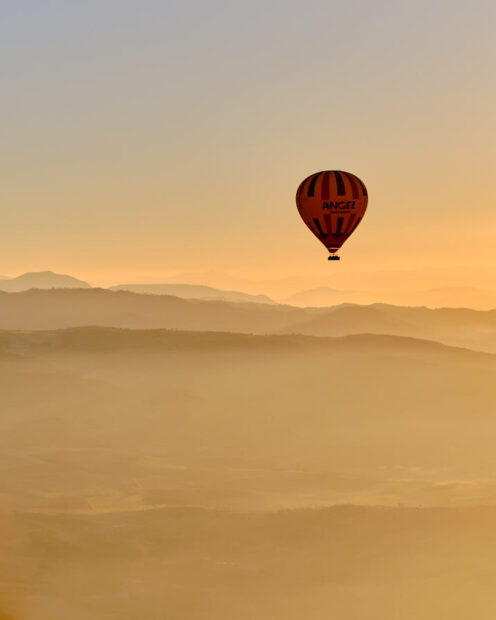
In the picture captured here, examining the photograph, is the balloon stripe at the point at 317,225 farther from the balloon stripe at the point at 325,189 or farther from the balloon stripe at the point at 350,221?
the balloon stripe at the point at 350,221

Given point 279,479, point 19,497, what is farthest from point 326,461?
point 19,497

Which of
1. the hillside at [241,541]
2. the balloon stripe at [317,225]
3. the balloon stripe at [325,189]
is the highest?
the balloon stripe at [325,189]

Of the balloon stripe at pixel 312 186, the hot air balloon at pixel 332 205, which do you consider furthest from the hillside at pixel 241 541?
the balloon stripe at pixel 312 186

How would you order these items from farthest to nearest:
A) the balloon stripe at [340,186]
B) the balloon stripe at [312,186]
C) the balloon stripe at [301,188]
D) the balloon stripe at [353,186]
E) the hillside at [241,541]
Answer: the hillside at [241,541] < the balloon stripe at [301,188] < the balloon stripe at [353,186] < the balloon stripe at [312,186] < the balloon stripe at [340,186]

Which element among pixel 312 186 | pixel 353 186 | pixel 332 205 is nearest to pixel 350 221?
pixel 332 205

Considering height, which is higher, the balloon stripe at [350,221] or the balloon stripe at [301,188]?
the balloon stripe at [301,188]

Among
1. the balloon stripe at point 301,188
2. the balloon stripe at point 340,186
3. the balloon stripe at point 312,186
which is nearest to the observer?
the balloon stripe at point 340,186

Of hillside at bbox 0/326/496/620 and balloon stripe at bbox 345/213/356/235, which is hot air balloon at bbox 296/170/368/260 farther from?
hillside at bbox 0/326/496/620

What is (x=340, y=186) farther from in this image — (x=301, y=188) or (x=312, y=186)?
(x=301, y=188)
